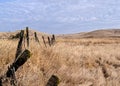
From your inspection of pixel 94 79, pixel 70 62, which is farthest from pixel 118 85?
pixel 70 62

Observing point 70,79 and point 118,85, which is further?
point 118,85

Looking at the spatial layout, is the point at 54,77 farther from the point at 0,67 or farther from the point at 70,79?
the point at 70,79

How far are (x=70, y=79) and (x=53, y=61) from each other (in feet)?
3.95

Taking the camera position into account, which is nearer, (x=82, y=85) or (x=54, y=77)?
(x=54, y=77)

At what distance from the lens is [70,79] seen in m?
10.8

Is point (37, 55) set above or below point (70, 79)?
above

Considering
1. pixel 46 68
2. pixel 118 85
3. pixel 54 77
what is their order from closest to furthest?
pixel 54 77 → pixel 46 68 → pixel 118 85

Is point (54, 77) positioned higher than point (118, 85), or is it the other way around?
point (54, 77)

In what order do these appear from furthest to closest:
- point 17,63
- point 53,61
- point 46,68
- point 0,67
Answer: point 53,61 < point 46,68 < point 0,67 < point 17,63

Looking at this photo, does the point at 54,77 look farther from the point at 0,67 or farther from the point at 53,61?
the point at 53,61

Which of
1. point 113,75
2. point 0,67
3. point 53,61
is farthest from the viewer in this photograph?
point 113,75

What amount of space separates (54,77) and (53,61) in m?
4.37

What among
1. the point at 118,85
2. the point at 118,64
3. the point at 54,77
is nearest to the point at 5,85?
the point at 54,77

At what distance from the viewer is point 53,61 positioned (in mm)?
11719
